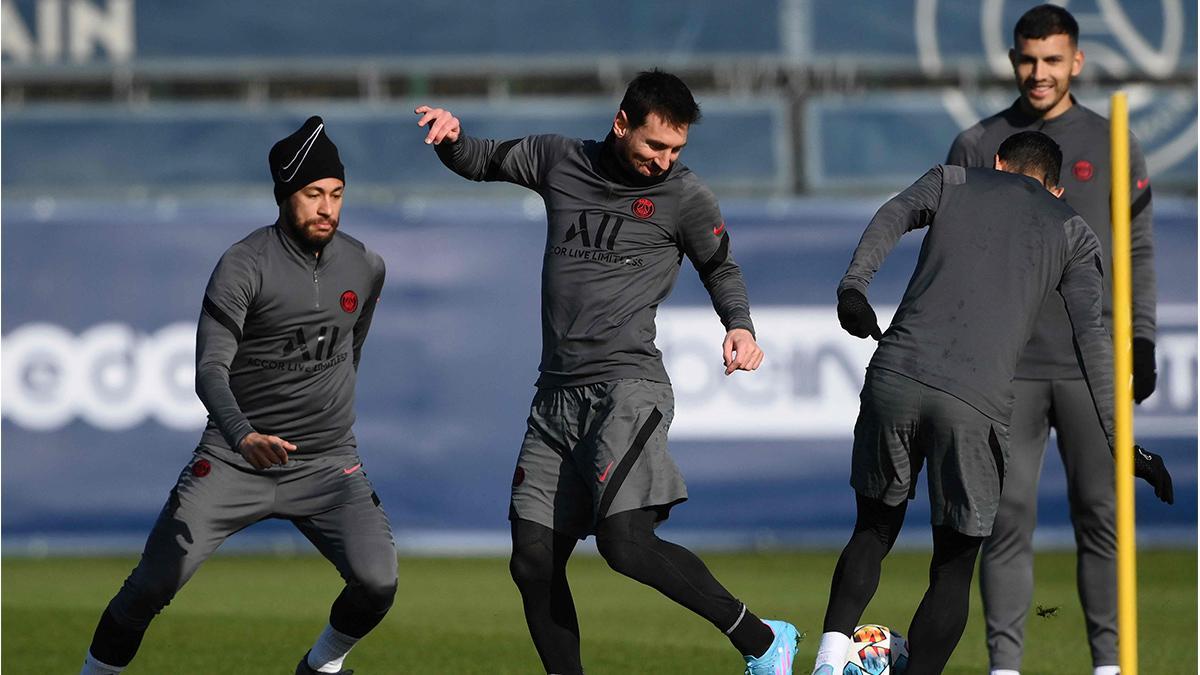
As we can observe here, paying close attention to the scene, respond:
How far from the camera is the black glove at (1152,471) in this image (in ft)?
17.8

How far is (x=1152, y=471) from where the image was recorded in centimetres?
543

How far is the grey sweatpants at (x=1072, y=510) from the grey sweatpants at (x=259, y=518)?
222 cm

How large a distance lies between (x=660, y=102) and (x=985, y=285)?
120 cm

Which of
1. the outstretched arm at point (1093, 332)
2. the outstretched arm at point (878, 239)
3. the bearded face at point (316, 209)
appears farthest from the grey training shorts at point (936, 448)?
the bearded face at point (316, 209)

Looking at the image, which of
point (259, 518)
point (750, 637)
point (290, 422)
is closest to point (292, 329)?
point (290, 422)

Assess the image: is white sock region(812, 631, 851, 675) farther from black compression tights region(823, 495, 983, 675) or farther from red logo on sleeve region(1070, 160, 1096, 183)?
red logo on sleeve region(1070, 160, 1096, 183)

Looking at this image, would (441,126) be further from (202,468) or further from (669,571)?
(669,571)

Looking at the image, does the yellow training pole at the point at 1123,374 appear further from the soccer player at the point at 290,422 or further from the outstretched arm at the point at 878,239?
the soccer player at the point at 290,422

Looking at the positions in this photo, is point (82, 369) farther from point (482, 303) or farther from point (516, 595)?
point (516, 595)

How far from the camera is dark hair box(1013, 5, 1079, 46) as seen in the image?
6621 mm

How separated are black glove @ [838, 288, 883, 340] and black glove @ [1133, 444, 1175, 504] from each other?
0.90 m

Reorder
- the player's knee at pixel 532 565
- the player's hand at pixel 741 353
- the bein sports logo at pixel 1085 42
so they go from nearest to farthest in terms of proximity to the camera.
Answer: the player's hand at pixel 741 353
the player's knee at pixel 532 565
the bein sports logo at pixel 1085 42

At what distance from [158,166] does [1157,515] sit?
25.6 ft

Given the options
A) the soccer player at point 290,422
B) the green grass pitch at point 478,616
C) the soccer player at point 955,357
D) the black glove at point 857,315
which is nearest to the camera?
the black glove at point 857,315
